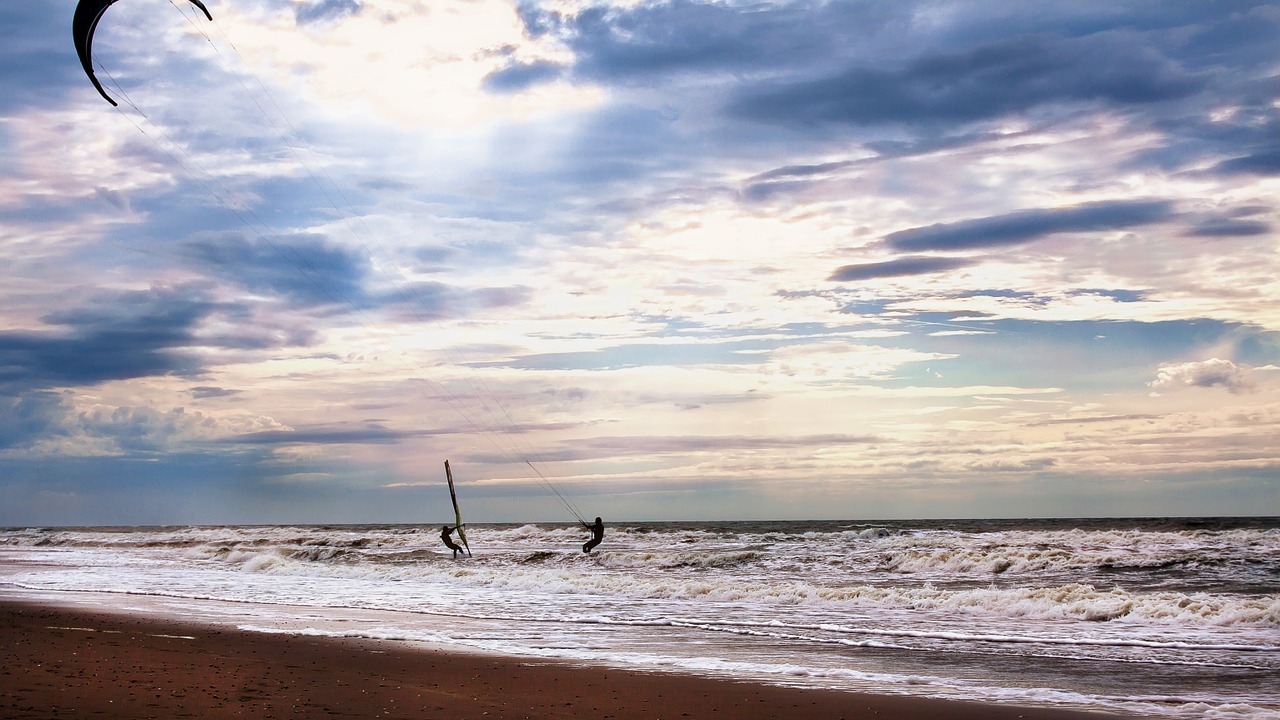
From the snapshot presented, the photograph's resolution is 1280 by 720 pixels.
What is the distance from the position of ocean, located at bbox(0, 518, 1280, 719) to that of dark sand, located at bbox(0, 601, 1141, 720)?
2.81ft

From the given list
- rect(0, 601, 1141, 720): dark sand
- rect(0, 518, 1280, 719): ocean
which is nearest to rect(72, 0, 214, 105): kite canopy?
rect(0, 601, 1141, 720): dark sand

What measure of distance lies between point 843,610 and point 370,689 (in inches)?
431

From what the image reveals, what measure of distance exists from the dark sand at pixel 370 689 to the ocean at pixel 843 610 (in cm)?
86

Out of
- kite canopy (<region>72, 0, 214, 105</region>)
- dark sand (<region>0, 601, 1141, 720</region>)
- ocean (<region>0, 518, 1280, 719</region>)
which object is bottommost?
ocean (<region>0, 518, 1280, 719</region>)

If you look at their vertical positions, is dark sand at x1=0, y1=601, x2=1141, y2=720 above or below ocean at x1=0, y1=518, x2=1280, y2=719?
above

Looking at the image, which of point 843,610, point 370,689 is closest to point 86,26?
point 370,689

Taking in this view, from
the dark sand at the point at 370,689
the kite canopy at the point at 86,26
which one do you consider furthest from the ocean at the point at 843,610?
the kite canopy at the point at 86,26

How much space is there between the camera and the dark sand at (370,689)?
27.9 feet

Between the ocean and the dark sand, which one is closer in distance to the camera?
the dark sand

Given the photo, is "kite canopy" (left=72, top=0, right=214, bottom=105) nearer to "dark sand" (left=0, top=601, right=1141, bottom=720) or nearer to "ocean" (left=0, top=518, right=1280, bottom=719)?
"dark sand" (left=0, top=601, right=1141, bottom=720)

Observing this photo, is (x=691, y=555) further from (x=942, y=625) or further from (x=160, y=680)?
(x=160, y=680)

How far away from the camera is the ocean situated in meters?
11.1

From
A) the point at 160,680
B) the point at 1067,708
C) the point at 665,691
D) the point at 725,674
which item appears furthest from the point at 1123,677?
the point at 160,680

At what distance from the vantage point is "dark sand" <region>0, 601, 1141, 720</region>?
8.52m
